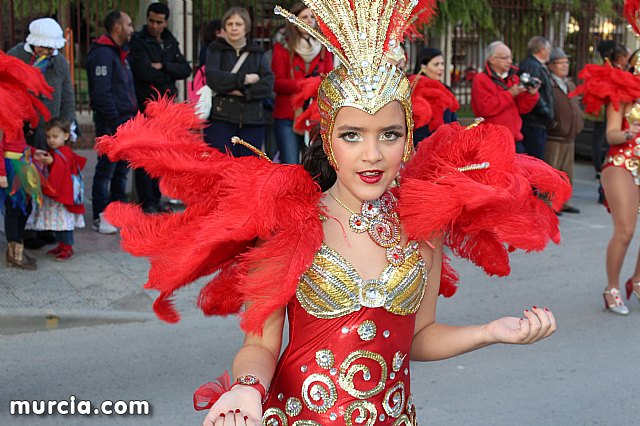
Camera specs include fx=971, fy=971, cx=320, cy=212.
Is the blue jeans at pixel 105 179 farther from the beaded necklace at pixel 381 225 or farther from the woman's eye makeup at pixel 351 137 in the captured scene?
the woman's eye makeup at pixel 351 137

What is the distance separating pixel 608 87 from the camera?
20.9ft

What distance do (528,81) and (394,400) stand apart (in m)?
7.69

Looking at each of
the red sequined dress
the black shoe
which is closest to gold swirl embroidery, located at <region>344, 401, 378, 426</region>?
the red sequined dress

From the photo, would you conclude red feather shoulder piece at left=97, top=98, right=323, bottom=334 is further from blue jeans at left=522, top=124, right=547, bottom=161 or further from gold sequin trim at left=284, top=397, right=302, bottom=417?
blue jeans at left=522, top=124, right=547, bottom=161

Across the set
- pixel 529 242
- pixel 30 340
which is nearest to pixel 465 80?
pixel 30 340

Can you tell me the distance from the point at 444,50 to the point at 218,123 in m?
7.80

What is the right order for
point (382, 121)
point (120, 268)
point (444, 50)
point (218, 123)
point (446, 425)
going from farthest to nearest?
point (444, 50) → point (218, 123) → point (120, 268) → point (446, 425) → point (382, 121)

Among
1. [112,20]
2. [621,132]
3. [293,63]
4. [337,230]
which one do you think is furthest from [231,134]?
[337,230]

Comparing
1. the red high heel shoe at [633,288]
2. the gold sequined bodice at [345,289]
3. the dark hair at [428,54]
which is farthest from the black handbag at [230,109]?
the gold sequined bodice at [345,289]

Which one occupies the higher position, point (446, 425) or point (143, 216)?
point (143, 216)

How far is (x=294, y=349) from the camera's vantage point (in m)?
2.72

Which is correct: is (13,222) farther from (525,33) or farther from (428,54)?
(525,33)

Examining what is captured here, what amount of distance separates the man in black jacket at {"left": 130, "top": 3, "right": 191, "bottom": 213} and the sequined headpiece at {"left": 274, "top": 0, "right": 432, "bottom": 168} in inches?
242

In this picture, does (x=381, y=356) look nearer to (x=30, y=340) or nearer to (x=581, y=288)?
(x=30, y=340)
